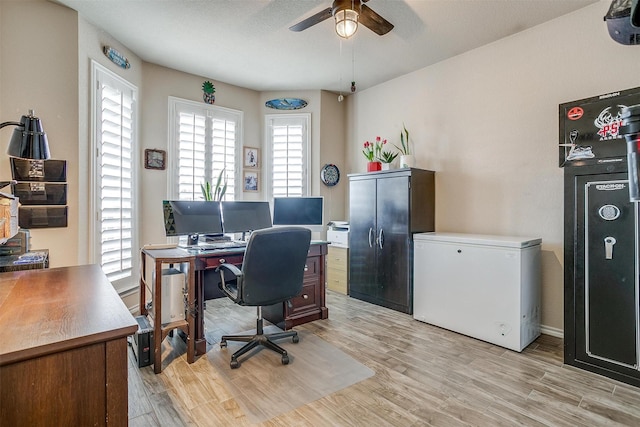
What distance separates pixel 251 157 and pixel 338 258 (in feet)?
6.43

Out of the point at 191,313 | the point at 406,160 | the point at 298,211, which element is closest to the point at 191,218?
the point at 191,313

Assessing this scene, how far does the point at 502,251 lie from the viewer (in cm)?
276

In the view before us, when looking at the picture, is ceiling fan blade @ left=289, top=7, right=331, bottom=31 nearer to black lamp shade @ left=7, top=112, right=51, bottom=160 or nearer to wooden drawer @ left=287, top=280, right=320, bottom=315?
black lamp shade @ left=7, top=112, right=51, bottom=160

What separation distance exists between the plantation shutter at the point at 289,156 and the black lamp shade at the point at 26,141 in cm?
304

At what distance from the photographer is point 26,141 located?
1949mm

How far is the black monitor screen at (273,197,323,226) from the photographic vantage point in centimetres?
371

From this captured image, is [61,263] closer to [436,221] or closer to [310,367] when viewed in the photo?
[310,367]

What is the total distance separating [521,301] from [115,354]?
2891 millimetres

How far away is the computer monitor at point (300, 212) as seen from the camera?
3.71 m

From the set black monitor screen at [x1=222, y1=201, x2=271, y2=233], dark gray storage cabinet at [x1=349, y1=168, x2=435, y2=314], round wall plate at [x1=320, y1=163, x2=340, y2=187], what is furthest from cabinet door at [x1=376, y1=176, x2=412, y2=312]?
black monitor screen at [x1=222, y1=201, x2=271, y2=233]

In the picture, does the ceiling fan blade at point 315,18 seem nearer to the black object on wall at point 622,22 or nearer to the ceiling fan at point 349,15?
the ceiling fan at point 349,15

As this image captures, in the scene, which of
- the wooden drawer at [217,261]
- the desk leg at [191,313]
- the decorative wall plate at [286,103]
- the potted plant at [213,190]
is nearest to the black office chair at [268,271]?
the wooden drawer at [217,261]

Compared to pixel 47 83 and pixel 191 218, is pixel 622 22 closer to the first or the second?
pixel 191 218

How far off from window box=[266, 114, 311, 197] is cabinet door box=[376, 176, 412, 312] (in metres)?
1.40
